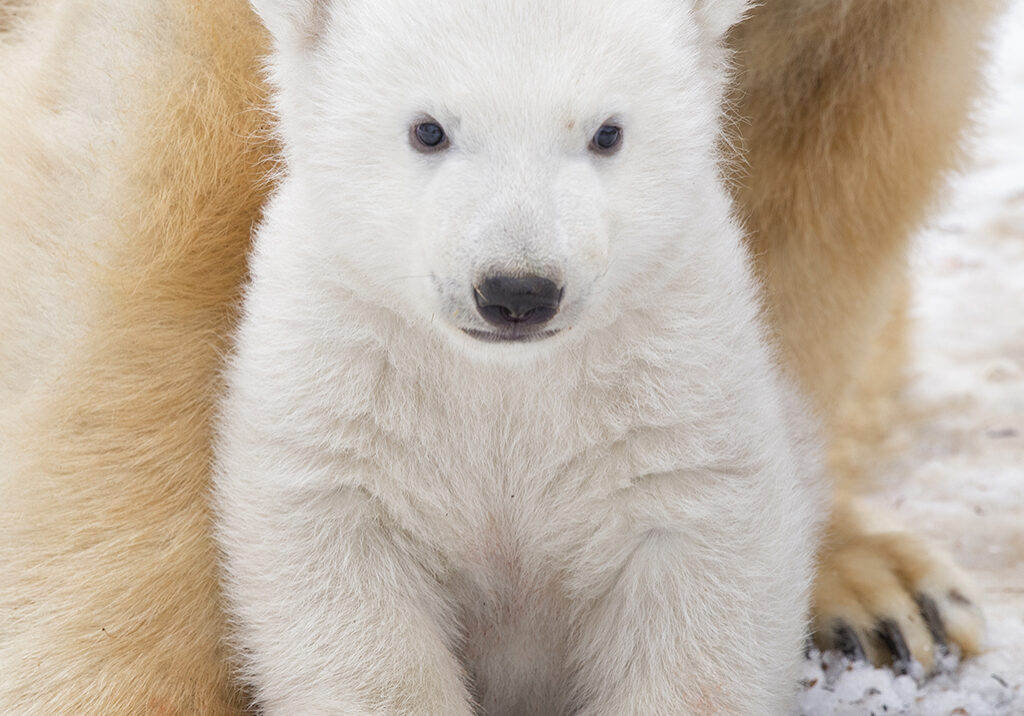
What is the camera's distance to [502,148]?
5.28 ft

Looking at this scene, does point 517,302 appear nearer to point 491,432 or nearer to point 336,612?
point 491,432

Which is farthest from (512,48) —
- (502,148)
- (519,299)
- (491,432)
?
(491,432)

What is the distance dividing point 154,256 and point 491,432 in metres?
0.61

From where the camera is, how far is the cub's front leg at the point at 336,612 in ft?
6.18

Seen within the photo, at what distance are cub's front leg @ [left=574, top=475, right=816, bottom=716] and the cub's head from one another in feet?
0.95

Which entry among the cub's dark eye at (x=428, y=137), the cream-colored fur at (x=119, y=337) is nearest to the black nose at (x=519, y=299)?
the cub's dark eye at (x=428, y=137)

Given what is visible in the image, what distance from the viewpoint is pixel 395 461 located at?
190 cm

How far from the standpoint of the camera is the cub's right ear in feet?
5.92

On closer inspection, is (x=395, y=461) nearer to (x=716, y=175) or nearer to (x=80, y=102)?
(x=716, y=175)

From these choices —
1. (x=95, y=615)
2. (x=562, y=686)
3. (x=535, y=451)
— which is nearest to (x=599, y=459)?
(x=535, y=451)

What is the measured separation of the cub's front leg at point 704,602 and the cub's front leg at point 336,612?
0.86 ft

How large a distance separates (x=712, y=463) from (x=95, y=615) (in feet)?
2.90

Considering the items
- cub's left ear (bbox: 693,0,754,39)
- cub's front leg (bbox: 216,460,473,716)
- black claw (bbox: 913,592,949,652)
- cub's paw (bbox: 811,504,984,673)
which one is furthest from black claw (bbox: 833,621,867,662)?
cub's left ear (bbox: 693,0,754,39)

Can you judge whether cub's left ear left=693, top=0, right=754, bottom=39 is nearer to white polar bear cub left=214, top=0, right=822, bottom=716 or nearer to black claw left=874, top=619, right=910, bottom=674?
white polar bear cub left=214, top=0, right=822, bottom=716
